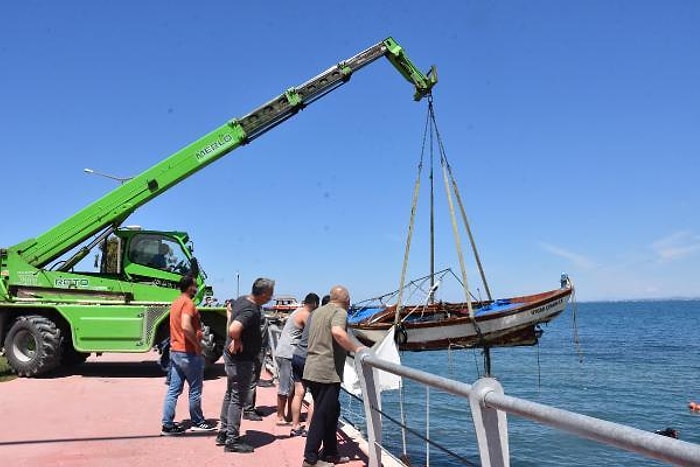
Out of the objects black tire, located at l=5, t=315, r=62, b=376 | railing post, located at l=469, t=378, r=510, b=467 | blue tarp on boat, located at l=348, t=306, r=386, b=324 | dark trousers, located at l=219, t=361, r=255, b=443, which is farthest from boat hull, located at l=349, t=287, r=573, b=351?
railing post, located at l=469, t=378, r=510, b=467

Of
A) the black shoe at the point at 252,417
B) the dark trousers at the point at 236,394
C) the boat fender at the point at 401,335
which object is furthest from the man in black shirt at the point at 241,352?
the boat fender at the point at 401,335

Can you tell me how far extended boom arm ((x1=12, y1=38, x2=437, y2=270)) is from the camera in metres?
12.2

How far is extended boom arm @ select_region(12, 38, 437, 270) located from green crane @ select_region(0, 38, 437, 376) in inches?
0.9

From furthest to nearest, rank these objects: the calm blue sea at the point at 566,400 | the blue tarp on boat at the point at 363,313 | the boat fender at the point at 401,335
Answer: the blue tarp on boat at the point at 363,313, the boat fender at the point at 401,335, the calm blue sea at the point at 566,400

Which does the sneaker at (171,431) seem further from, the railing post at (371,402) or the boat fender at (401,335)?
the boat fender at (401,335)

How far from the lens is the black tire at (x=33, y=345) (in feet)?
36.7

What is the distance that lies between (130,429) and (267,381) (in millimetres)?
4126

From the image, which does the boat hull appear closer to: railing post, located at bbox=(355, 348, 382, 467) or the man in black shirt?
Result: the man in black shirt

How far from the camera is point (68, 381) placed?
1094cm

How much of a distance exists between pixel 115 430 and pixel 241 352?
2.18 m

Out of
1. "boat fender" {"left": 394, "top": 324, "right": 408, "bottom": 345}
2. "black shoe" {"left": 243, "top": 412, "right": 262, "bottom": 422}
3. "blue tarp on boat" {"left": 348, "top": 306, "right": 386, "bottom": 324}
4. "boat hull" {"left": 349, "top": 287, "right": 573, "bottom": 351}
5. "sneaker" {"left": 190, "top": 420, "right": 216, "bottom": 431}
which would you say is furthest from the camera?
"blue tarp on boat" {"left": 348, "top": 306, "right": 386, "bottom": 324}

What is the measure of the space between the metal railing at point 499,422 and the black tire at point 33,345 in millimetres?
8906

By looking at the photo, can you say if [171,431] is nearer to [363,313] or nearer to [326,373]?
[326,373]

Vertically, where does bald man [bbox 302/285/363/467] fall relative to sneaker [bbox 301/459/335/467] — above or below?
above
